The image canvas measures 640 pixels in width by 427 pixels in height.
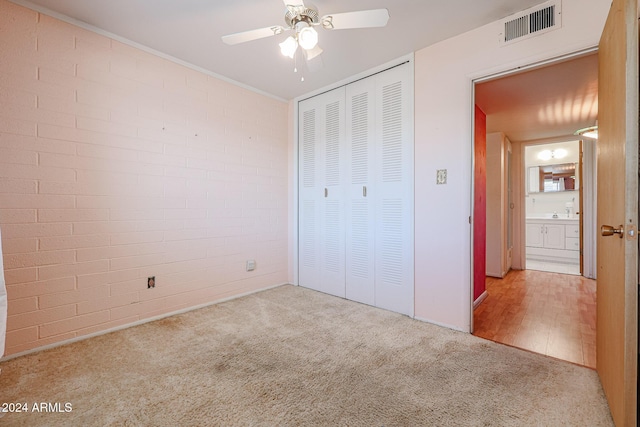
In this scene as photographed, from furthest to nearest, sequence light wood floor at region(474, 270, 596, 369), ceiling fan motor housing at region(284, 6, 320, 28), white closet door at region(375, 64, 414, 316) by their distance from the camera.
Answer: white closet door at region(375, 64, 414, 316), light wood floor at region(474, 270, 596, 369), ceiling fan motor housing at region(284, 6, 320, 28)

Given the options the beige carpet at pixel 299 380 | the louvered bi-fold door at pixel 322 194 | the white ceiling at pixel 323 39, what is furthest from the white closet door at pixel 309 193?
the beige carpet at pixel 299 380

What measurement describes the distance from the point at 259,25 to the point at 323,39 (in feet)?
1.78

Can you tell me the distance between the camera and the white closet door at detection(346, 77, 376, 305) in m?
3.07

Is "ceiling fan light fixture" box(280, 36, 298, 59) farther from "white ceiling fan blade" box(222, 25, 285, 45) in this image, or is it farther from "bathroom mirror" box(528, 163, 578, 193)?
"bathroom mirror" box(528, 163, 578, 193)

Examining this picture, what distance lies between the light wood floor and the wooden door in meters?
0.64

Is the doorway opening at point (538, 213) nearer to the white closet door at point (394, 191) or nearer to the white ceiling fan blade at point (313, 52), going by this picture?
the white closet door at point (394, 191)

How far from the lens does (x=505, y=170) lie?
185 inches

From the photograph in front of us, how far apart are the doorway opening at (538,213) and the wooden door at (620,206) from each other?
677 mm

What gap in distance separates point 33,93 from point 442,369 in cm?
346

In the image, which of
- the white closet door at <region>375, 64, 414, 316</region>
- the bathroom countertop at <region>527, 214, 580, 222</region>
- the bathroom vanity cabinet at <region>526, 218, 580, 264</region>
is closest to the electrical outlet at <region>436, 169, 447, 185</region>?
the white closet door at <region>375, 64, 414, 316</region>

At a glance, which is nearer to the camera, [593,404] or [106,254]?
[593,404]

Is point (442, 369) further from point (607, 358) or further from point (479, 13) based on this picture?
point (479, 13)

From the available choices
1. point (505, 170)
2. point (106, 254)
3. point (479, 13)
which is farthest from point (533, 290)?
point (106, 254)

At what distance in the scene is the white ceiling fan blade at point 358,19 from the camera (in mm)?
1629
